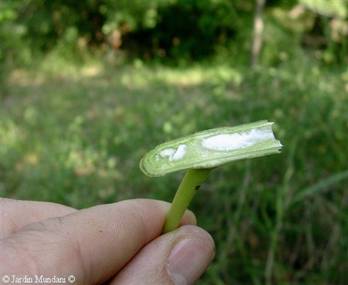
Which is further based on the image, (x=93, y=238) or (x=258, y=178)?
(x=258, y=178)

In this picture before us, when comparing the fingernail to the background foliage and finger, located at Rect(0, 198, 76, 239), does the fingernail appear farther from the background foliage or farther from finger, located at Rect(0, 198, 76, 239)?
the background foliage

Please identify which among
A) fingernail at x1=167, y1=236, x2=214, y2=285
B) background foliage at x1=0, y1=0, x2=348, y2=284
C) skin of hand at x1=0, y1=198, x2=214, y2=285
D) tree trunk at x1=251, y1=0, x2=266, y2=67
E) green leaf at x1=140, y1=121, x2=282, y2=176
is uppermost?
green leaf at x1=140, y1=121, x2=282, y2=176

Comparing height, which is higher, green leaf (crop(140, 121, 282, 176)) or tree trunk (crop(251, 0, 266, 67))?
green leaf (crop(140, 121, 282, 176))

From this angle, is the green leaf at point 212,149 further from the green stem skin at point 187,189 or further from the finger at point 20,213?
the finger at point 20,213

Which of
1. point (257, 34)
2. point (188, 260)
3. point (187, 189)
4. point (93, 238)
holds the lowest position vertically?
point (257, 34)

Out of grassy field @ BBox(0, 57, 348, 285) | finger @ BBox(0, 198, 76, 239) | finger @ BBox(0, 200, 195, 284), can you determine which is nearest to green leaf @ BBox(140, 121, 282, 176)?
finger @ BBox(0, 200, 195, 284)

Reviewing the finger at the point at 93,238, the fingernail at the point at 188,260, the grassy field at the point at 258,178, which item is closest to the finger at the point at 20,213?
the finger at the point at 93,238

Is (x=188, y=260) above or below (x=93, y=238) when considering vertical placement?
below

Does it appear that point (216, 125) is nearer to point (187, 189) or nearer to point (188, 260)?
point (188, 260)

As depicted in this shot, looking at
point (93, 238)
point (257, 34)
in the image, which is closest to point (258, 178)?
point (93, 238)
